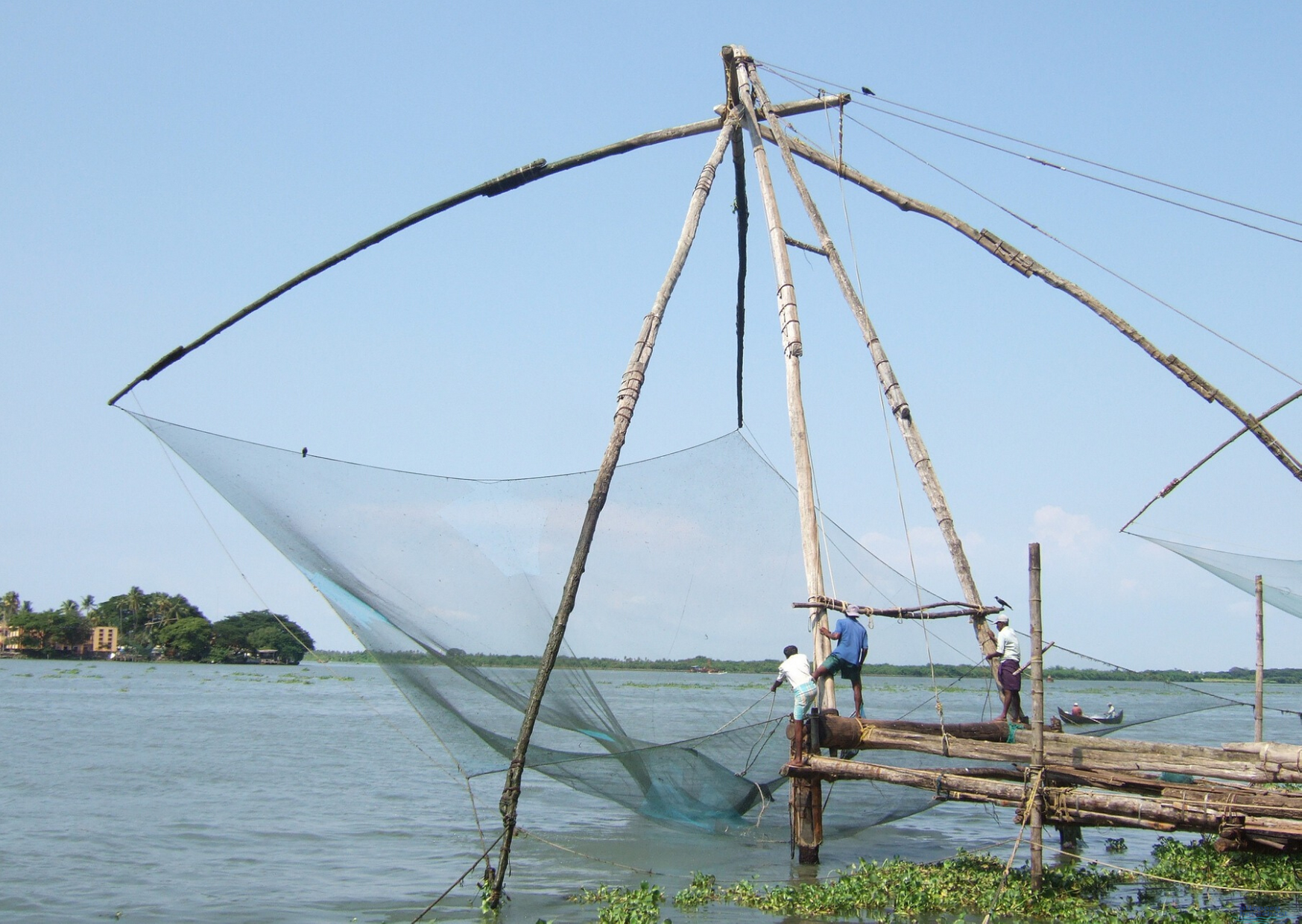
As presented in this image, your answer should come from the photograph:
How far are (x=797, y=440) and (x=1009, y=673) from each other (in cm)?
244

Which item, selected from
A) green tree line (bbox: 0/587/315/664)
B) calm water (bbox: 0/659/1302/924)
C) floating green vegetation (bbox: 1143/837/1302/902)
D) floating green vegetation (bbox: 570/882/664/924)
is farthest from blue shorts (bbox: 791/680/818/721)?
green tree line (bbox: 0/587/315/664)

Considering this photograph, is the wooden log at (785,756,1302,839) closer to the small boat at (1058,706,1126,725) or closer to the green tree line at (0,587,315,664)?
the small boat at (1058,706,1126,725)

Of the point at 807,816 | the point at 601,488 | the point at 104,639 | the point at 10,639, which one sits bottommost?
Result: the point at 10,639

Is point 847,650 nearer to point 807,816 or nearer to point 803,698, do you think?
point 803,698

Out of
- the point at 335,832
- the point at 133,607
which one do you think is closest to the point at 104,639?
the point at 133,607

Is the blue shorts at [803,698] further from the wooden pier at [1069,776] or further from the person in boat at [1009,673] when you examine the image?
the person in boat at [1009,673]

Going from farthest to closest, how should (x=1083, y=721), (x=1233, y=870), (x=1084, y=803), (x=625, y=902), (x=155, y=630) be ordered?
(x=155, y=630) → (x=1083, y=721) → (x=1233, y=870) → (x=625, y=902) → (x=1084, y=803)

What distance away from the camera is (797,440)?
817 centimetres

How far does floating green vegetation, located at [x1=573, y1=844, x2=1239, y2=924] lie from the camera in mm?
6410

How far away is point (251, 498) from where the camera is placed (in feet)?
22.5

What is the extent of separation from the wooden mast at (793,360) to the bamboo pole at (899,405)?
0.20m

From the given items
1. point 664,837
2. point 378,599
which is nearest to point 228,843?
point 664,837

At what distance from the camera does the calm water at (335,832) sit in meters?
8.05

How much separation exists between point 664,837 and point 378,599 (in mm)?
4654
